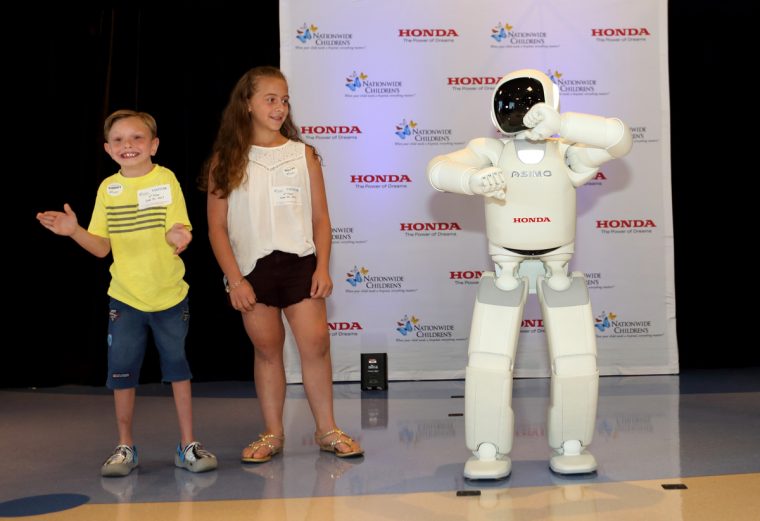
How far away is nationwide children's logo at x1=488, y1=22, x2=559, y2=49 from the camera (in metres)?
A: 6.17

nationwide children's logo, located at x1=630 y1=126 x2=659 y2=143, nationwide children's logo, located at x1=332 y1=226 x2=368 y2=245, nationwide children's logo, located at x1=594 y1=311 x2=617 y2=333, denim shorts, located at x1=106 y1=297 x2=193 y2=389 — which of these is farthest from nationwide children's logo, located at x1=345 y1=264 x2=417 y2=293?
denim shorts, located at x1=106 y1=297 x2=193 y2=389

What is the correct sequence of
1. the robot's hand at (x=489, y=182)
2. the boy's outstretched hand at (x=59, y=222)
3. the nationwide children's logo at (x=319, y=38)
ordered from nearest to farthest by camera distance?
the robot's hand at (x=489, y=182) < the boy's outstretched hand at (x=59, y=222) < the nationwide children's logo at (x=319, y=38)

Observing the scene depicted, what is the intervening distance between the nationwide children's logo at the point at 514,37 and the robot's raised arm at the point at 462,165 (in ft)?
8.66

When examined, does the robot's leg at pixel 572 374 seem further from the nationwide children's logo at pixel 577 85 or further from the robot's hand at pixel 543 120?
the nationwide children's logo at pixel 577 85

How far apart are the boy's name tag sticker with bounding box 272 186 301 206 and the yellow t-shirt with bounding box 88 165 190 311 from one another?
37 cm

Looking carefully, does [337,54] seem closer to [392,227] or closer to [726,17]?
[392,227]

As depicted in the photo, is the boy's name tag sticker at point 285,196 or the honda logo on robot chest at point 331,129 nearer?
the boy's name tag sticker at point 285,196

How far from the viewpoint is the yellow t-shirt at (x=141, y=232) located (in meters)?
3.69

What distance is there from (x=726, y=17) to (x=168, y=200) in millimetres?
4377

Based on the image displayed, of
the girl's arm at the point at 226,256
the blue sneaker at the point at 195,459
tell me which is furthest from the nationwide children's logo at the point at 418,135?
the blue sneaker at the point at 195,459

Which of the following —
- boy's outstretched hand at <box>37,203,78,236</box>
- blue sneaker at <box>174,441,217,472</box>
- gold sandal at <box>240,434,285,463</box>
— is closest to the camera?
boy's outstretched hand at <box>37,203,78,236</box>

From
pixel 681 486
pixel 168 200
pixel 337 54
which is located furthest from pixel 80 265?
pixel 681 486

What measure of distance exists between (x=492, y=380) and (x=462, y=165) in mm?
794

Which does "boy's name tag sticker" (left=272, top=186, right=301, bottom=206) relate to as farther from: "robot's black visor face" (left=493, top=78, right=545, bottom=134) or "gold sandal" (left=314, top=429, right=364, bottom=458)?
"gold sandal" (left=314, top=429, right=364, bottom=458)
